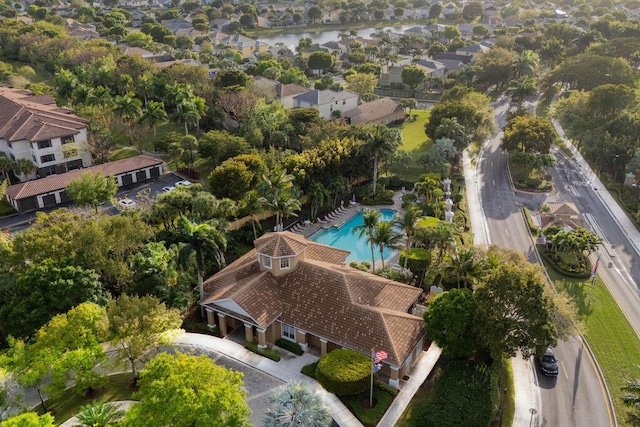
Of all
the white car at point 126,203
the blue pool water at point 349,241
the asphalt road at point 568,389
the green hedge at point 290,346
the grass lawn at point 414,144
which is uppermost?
the white car at point 126,203

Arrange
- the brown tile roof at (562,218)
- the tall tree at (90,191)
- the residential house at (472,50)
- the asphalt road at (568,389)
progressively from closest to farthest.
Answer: the asphalt road at (568,389)
the brown tile roof at (562,218)
the tall tree at (90,191)
the residential house at (472,50)

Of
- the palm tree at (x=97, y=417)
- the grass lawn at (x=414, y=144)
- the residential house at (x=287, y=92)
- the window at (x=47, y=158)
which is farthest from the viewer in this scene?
the residential house at (x=287, y=92)

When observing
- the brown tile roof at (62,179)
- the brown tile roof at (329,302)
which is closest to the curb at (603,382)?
the brown tile roof at (329,302)

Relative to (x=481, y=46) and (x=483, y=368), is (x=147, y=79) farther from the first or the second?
(x=481, y=46)

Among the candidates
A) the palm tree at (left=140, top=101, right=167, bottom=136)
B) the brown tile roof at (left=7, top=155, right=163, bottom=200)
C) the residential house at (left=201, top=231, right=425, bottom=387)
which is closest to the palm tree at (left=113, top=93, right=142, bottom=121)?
the palm tree at (left=140, top=101, right=167, bottom=136)

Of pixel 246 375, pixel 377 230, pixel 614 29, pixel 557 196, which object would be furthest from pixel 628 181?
Answer: pixel 614 29

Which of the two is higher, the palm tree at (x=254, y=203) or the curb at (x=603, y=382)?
the palm tree at (x=254, y=203)

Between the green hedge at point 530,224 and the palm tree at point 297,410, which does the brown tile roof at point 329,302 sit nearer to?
the palm tree at point 297,410

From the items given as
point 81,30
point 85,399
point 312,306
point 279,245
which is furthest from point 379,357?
point 81,30
